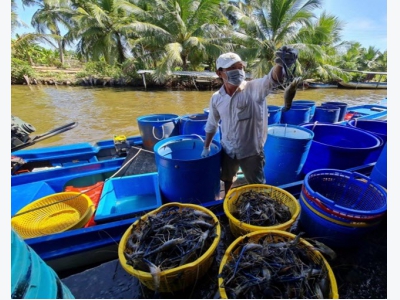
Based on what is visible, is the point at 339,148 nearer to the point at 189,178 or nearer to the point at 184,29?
the point at 189,178

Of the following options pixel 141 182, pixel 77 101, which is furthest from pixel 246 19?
pixel 141 182

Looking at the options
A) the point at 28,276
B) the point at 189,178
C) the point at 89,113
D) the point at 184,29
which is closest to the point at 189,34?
the point at 184,29

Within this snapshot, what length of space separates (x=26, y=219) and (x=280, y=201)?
2.86 meters

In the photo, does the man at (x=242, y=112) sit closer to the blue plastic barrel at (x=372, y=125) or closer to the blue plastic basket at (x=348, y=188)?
the blue plastic basket at (x=348, y=188)

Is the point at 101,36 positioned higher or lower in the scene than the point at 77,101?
higher

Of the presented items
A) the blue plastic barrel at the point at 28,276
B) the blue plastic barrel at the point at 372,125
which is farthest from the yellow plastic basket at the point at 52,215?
the blue plastic barrel at the point at 372,125

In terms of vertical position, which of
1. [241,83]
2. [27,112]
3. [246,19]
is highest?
[246,19]

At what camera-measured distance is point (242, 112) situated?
7.16 feet

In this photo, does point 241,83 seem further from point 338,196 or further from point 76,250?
point 76,250

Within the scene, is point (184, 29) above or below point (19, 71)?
above

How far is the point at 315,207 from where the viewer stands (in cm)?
158

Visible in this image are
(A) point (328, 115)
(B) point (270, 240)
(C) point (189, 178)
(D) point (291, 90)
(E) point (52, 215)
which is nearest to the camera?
(B) point (270, 240)

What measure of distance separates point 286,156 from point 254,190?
108 cm

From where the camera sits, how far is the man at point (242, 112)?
2.06 metres
